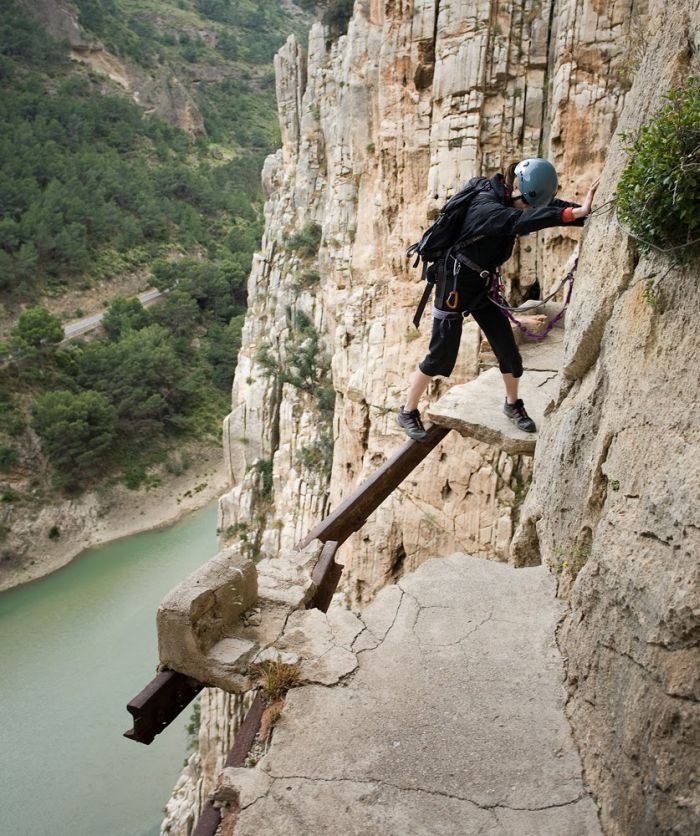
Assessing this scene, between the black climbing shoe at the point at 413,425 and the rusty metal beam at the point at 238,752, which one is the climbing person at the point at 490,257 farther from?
the rusty metal beam at the point at 238,752

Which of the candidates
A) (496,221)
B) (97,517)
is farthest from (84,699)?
(496,221)

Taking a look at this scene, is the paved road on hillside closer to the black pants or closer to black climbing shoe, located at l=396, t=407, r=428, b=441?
black climbing shoe, located at l=396, t=407, r=428, b=441

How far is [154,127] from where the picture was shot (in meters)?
51.2

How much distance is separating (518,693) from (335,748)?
89cm

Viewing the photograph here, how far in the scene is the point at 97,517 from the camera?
30.1 metres

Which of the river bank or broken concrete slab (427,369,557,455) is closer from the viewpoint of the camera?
broken concrete slab (427,369,557,455)

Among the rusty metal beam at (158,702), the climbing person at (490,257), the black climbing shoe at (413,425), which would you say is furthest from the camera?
the black climbing shoe at (413,425)

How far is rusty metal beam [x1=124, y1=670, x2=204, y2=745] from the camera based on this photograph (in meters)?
3.23

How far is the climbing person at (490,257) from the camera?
4117 mm

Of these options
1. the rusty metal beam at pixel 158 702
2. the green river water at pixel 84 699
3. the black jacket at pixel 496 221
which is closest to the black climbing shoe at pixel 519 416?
the black jacket at pixel 496 221

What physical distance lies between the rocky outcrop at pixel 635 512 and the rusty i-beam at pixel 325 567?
4.56 feet

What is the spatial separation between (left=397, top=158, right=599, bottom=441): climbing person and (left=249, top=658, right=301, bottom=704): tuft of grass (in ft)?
8.57

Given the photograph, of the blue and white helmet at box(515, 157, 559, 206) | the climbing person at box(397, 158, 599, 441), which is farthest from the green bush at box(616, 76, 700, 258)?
the blue and white helmet at box(515, 157, 559, 206)

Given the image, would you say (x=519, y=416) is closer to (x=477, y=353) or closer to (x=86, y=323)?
(x=477, y=353)
